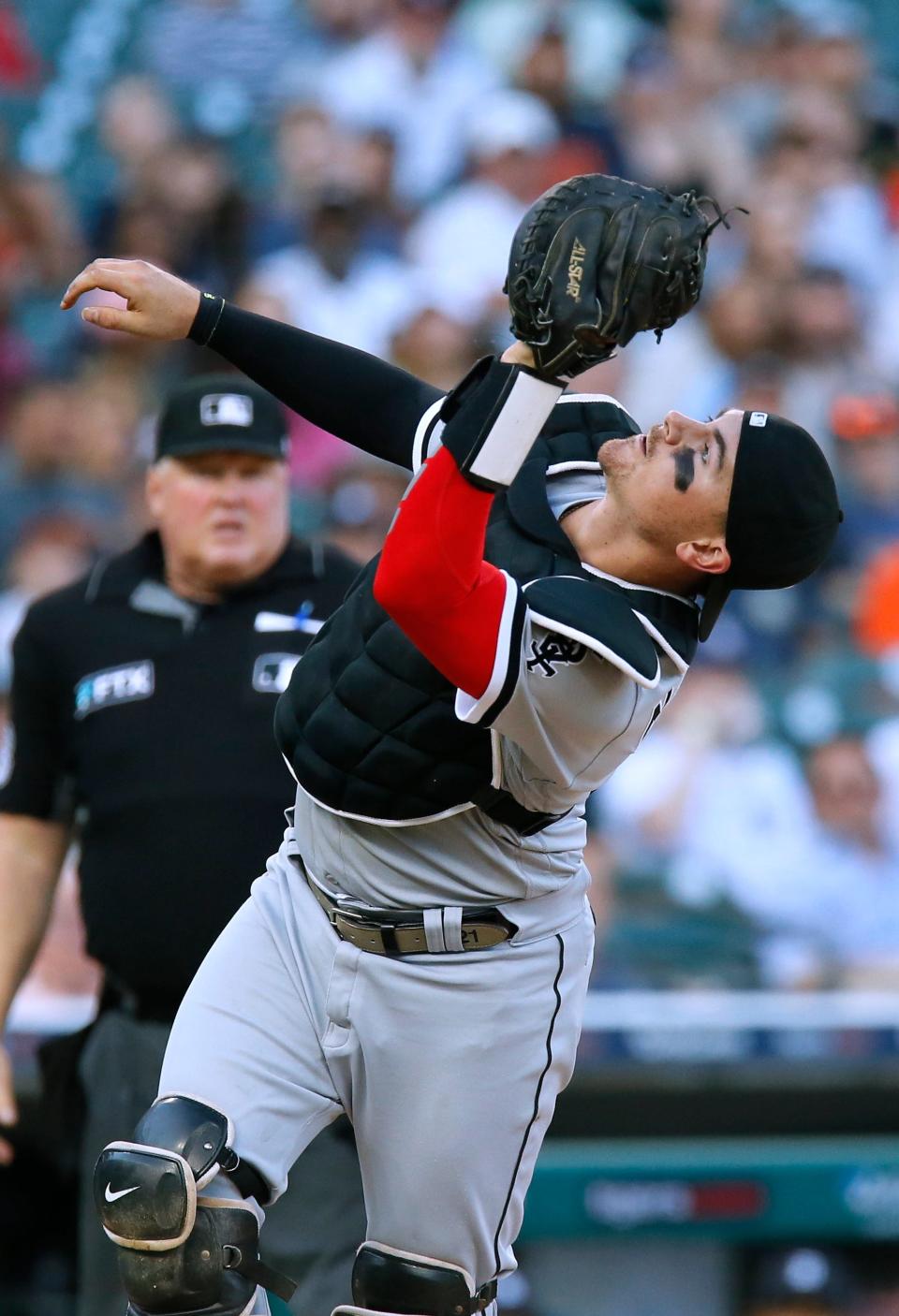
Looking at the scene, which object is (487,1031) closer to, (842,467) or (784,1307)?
(784,1307)

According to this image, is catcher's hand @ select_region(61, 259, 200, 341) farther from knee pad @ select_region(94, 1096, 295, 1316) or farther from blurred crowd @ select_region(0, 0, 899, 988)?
blurred crowd @ select_region(0, 0, 899, 988)

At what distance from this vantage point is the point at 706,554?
2631mm

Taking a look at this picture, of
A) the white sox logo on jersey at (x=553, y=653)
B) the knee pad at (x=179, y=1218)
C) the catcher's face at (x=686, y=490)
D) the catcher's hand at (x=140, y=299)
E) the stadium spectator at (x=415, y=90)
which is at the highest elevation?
the stadium spectator at (x=415, y=90)

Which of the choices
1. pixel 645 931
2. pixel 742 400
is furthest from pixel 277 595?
pixel 742 400

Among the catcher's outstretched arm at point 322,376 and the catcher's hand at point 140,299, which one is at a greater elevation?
the catcher's hand at point 140,299

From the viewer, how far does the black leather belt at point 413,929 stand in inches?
109

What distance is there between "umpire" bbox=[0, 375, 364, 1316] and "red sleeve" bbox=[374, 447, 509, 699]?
→ 4.06 ft

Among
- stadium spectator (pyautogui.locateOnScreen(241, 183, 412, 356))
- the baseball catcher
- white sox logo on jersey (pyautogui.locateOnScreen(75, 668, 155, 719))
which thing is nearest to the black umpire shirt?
white sox logo on jersey (pyautogui.locateOnScreen(75, 668, 155, 719))

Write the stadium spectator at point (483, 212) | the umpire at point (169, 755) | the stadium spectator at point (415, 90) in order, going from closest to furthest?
the umpire at point (169, 755), the stadium spectator at point (483, 212), the stadium spectator at point (415, 90)

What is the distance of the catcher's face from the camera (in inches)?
Answer: 103

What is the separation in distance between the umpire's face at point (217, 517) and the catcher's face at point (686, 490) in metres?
1.11

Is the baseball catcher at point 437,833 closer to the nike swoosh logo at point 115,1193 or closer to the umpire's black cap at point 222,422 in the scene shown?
the nike swoosh logo at point 115,1193

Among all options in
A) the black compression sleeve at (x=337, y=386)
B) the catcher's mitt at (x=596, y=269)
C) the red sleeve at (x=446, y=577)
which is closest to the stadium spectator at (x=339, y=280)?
the black compression sleeve at (x=337, y=386)

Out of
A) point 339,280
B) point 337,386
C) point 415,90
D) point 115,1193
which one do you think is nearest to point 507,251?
point 339,280
